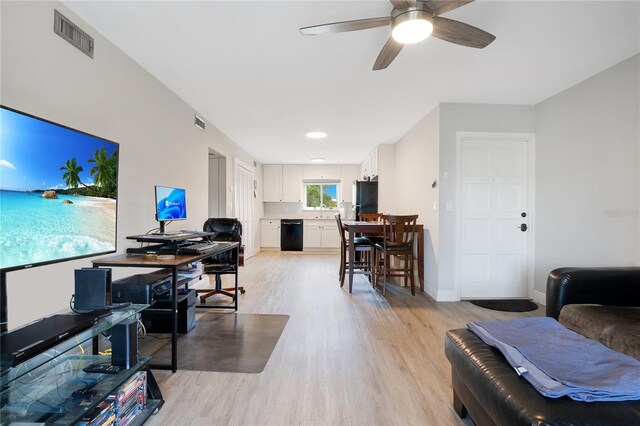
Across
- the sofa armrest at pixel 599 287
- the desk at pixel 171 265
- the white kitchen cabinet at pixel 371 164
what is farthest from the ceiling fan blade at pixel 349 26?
the white kitchen cabinet at pixel 371 164

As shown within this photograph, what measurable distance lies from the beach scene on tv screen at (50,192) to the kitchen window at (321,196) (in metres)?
6.76

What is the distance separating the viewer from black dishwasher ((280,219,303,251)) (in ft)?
25.6

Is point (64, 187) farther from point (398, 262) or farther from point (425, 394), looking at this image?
point (398, 262)

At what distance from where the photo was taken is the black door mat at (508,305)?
3174 mm

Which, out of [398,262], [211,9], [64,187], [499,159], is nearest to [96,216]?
[64,187]

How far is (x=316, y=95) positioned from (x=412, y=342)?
8.40 ft

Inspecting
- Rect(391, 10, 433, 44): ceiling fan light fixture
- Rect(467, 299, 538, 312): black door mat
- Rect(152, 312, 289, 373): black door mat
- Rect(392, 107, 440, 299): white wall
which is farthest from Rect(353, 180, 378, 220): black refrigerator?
Rect(391, 10, 433, 44): ceiling fan light fixture

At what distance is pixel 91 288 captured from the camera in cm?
144

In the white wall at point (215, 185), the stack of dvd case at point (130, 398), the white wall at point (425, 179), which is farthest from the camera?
the white wall at point (215, 185)

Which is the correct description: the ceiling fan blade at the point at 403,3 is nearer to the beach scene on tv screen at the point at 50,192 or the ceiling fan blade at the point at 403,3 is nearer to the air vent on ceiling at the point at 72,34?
the beach scene on tv screen at the point at 50,192

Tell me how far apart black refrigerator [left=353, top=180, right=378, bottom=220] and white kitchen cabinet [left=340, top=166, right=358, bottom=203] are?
81.3 inches

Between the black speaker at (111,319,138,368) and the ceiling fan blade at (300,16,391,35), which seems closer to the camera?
the black speaker at (111,319,138,368)

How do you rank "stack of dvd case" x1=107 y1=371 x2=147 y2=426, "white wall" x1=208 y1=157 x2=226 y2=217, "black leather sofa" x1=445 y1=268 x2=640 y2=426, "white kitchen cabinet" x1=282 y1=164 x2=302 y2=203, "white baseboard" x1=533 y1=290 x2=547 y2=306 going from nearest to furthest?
"black leather sofa" x1=445 y1=268 x2=640 y2=426 < "stack of dvd case" x1=107 y1=371 x2=147 y2=426 < "white baseboard" x1=533 y1=290 x2=547 y2=306 < "white wall" x1=208 y1=157 x2=226 y2=217 < "white kitchen cabinet" x1=282 y1=164 x2=302 y2=203

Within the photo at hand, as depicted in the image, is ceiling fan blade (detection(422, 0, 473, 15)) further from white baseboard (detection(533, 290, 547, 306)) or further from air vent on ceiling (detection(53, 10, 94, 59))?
white baseboard (detection(533, 290, 547, 306))
